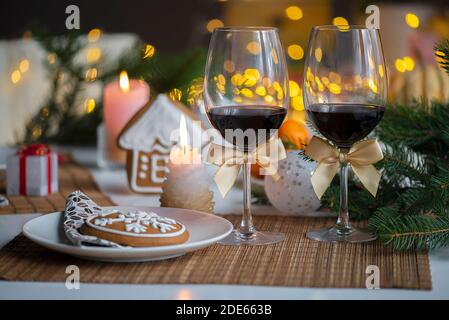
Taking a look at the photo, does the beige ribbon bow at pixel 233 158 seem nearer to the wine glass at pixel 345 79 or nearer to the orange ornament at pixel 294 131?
the wine glass at pixel 345 79

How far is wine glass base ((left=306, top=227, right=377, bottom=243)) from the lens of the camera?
1035 mm

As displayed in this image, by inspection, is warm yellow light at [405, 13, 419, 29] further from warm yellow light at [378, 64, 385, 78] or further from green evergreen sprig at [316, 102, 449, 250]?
warm yellow light at [378, 64, 385, 78]

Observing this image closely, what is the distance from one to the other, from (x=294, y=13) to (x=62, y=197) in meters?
3.32

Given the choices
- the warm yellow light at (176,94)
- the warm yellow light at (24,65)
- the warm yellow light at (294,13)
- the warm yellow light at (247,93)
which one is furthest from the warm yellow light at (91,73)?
the warm yellow light at (294,13)

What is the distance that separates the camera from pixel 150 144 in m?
1.44

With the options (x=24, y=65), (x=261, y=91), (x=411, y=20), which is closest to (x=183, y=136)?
(x=261, y=91)

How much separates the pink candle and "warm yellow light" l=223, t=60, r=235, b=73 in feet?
2.40

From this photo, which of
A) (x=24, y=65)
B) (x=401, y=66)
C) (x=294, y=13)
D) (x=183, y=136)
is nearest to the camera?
(x=183, y=136)

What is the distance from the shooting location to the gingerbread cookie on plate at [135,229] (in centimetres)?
88

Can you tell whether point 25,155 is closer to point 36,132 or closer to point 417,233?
point 36,132

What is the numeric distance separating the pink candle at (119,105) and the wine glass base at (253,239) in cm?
68

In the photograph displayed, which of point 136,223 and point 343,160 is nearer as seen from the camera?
point 136,223

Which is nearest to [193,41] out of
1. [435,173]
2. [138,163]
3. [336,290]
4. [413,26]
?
[413,26]

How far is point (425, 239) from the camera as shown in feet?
3.19
